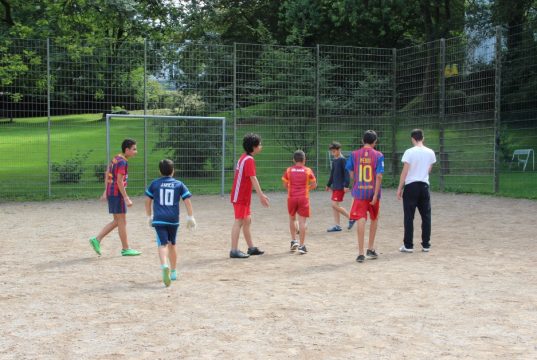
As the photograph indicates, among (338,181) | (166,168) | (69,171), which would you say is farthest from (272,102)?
(166,168)

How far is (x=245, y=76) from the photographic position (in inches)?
762

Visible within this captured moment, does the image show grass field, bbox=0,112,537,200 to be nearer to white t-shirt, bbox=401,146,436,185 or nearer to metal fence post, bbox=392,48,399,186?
metal fence post, bbox=392,48,399,186

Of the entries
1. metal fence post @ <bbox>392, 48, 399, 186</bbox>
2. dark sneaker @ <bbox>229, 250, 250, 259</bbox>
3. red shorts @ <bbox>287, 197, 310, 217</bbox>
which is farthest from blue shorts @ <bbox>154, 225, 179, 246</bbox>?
metal fence post @ <bbox>392, 48, 399, 186</bbox>

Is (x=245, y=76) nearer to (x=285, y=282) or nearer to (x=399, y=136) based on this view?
(x=399, y=136)

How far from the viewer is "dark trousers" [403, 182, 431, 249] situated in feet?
31.3

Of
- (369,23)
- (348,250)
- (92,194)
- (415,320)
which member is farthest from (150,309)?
(369,23)

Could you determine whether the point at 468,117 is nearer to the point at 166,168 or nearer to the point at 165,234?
the point at 166,168

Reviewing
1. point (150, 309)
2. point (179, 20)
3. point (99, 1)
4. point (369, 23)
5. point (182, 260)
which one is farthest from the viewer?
point (369, 23)

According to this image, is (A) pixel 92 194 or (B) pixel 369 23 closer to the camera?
(A) pixel 92 194

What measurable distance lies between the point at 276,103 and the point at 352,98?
224cm

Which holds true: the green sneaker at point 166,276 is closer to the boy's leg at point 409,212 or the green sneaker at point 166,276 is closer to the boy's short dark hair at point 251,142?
the boy's short dark hair at point 251,142

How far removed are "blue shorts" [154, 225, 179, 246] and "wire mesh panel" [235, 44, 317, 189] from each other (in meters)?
11.6

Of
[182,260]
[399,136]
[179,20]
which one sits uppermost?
[179,20]

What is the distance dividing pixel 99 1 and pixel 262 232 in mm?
12703
